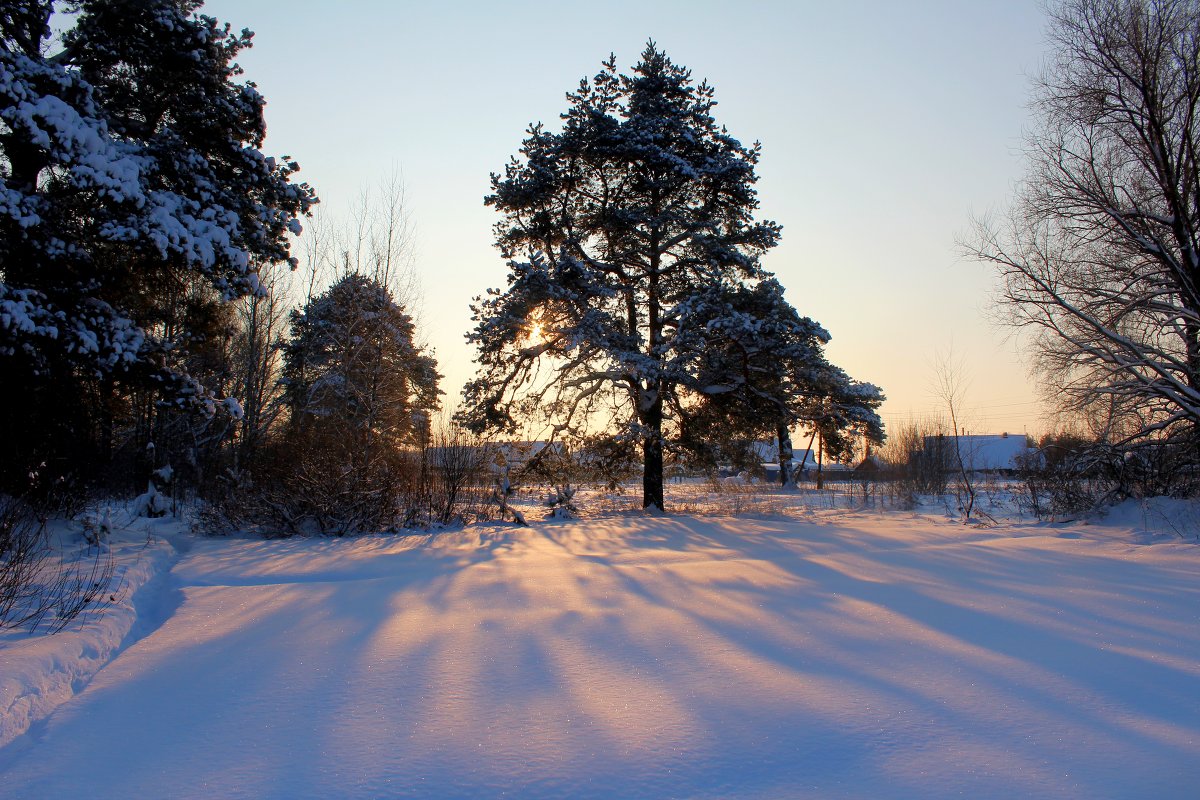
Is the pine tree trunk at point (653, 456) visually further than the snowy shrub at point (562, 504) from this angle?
No

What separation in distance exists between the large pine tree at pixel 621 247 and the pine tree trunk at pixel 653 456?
37 mm

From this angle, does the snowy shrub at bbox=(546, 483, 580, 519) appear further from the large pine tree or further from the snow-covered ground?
the snow-covered ground

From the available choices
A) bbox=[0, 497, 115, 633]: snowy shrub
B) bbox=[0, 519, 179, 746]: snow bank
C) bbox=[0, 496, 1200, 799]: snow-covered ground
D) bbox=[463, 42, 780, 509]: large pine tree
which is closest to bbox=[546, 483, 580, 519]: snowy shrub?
bbox=[463, 42, 780, 509]: large pine tree

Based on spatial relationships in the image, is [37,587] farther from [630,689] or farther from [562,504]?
[562,504]

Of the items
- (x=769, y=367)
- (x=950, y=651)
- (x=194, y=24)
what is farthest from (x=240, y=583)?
(x=769, y=367)

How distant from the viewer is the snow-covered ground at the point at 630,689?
2.49 metres

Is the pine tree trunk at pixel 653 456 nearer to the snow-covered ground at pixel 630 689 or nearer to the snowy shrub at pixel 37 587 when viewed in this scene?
the snow-covered ground at pixel 630 689

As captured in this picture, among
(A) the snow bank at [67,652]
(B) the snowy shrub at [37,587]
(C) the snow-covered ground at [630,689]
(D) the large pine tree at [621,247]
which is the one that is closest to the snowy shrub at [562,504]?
(D) the large pine tree at [621,247]

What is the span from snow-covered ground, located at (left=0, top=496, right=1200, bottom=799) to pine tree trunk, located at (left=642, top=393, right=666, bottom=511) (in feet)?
27.7

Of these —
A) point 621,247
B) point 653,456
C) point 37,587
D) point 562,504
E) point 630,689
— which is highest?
point 621,247

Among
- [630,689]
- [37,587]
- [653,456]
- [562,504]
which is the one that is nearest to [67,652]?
[37,587]

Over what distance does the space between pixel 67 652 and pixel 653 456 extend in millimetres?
13463

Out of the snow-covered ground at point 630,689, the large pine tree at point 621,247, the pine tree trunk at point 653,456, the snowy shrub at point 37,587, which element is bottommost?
the snow-covered ground at point 630,689

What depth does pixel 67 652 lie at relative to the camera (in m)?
3.98
